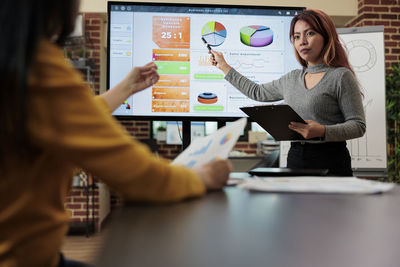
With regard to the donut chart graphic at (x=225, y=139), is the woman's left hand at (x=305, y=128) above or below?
above

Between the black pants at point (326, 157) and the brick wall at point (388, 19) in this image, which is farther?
the brick wall at point (388, 19)

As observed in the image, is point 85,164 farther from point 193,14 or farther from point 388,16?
point 388,16

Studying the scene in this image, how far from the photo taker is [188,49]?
1.57 meters

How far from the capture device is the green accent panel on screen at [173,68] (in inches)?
61.1

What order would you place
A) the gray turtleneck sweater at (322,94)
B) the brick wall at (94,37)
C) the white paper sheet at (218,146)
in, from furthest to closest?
the brick wall at (94,37)
the gray turtleneck sweater at (322,94)
the white paper sheet at (218,146)

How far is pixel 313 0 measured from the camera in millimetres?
4145

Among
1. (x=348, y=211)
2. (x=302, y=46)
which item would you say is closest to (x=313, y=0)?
(x=302, y=46)

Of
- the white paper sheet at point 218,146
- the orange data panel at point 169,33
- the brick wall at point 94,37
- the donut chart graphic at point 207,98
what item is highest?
the brick wall at point 94,37

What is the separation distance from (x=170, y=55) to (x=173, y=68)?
0.06 meters

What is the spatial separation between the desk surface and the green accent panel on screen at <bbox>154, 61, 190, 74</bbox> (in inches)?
41.4

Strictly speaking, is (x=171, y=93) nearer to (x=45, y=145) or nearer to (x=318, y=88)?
(x=318, y=88)

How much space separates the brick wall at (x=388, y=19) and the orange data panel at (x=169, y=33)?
320cm

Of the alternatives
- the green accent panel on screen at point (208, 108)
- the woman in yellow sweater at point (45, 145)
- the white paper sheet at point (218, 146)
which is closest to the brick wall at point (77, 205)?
the green accent panel on screen at point (208, 108)

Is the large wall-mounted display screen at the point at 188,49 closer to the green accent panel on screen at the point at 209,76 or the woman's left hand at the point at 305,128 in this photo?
the green accent panel on screen at the point at 209,76
